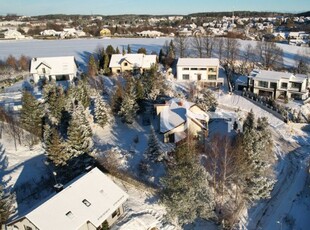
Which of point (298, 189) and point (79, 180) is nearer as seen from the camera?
point (79, 180)

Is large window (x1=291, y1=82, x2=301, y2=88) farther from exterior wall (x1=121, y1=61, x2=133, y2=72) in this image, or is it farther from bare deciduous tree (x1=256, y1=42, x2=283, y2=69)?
exterior wall (x1=121, y1=61, x2=133, y2=72)

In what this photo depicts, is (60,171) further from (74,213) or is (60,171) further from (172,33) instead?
(172,33)

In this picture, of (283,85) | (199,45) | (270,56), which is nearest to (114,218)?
(283,85)

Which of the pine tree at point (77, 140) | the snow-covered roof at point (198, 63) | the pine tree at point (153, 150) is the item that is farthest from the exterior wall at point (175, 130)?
the snow-covered roof at point (198, 63)

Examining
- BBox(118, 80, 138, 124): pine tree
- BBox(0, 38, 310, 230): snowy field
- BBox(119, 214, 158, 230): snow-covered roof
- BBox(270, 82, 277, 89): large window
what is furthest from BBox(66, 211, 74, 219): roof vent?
BBox(270, 82, 277, 89): large window

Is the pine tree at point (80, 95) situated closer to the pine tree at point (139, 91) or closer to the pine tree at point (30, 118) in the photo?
the pine tree at point (30, 118)

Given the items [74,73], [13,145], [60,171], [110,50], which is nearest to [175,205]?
[60,171]
